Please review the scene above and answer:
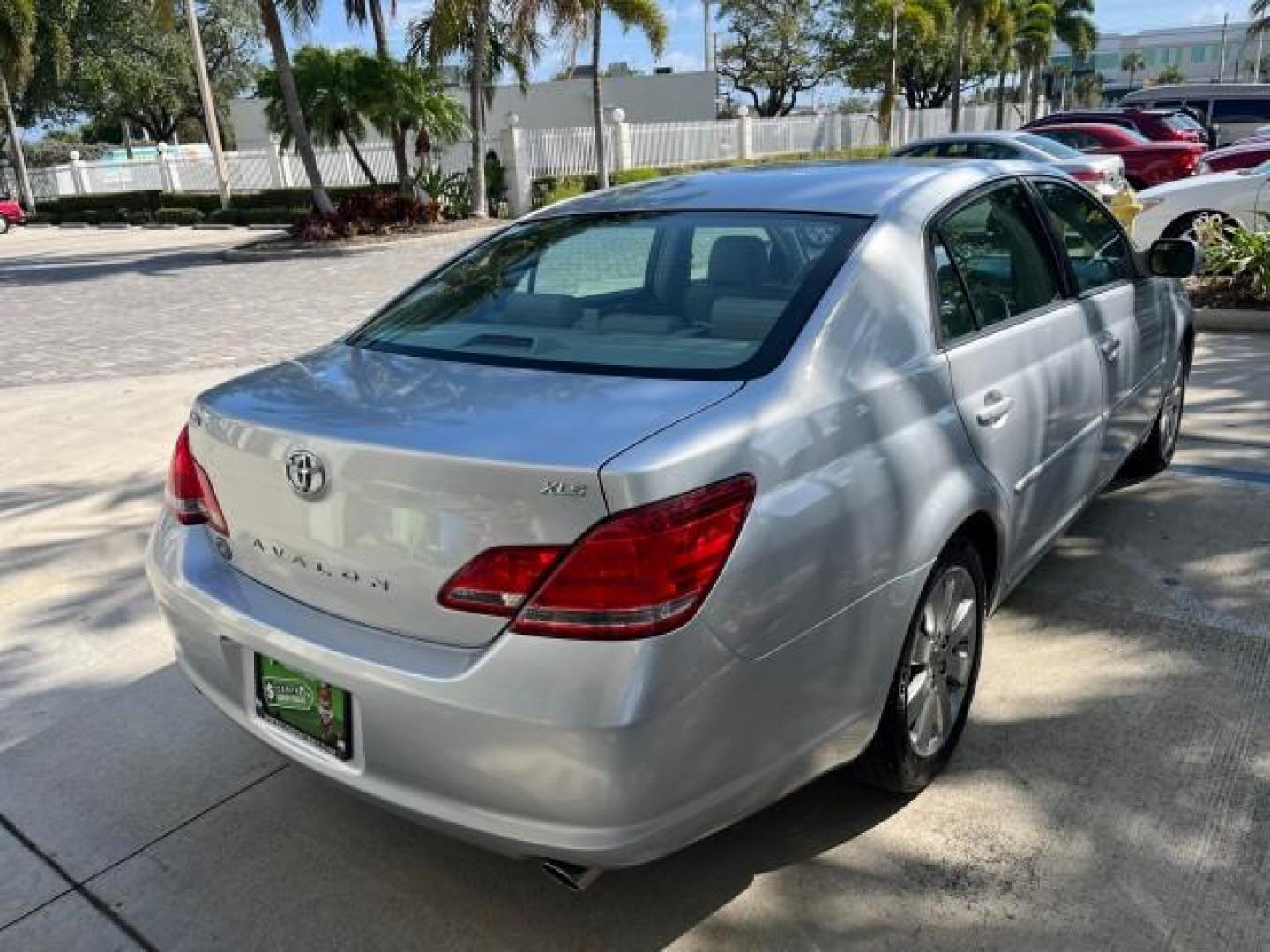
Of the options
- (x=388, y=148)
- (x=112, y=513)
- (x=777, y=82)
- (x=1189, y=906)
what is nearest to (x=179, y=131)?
(x=777, y=82)

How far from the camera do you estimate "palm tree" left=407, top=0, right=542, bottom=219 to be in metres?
20.0

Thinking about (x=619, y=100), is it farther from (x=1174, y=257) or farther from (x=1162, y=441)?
(x=1174, y=257)

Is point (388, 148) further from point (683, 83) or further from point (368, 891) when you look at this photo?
point (368, 891)

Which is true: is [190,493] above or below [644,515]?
below

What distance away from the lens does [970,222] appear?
3.17 meters

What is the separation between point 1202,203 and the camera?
10.1 meters

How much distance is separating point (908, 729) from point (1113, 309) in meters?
2.04

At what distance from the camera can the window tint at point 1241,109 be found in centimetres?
2906

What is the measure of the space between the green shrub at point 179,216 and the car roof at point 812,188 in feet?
98.7

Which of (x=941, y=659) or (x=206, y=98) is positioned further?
(x=206, y=98)

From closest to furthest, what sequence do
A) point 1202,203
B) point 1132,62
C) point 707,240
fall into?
1. point 707,240
2. point 1202,203
3. point 1132,62

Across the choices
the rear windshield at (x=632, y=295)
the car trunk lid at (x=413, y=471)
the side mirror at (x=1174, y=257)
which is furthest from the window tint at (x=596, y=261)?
the side mirror at (x=1174, y=257)

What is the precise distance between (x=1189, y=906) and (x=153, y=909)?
240cm

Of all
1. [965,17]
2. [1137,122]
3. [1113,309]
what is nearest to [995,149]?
[1137,122]
